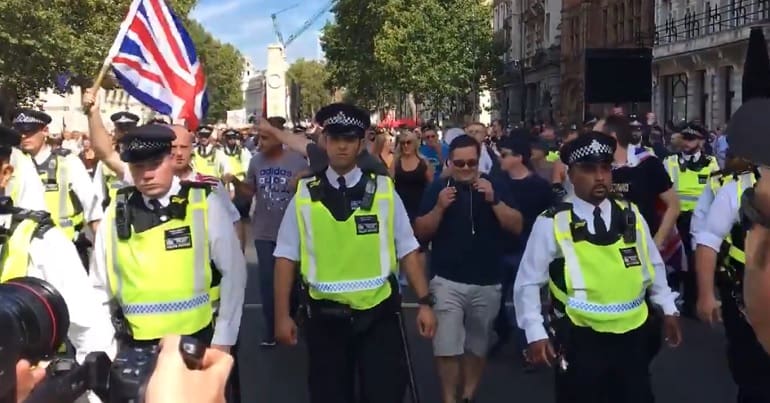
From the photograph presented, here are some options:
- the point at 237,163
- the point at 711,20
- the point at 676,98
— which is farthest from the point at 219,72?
the point at 237,163

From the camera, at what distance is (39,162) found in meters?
8.27

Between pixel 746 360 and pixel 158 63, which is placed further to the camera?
pixel 158 63

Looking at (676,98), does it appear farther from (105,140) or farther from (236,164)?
(105,140)

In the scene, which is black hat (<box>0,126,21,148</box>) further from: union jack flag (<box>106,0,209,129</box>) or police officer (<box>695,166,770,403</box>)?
union jack flag (<box>106,0,209,129</box>)

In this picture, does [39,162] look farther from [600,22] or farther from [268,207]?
[600,22]

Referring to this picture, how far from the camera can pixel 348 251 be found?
17.7 ft

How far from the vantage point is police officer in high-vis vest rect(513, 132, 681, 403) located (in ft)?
16.8

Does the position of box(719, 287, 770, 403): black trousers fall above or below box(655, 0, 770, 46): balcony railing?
below

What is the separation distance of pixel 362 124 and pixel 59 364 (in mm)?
3518

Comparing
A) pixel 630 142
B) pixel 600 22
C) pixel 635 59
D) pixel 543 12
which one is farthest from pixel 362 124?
pixel 543 12

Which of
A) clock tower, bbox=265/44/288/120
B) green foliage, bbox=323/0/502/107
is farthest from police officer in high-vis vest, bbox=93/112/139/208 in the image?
green foliage, bbox=323/0/502/107

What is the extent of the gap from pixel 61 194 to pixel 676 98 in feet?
113


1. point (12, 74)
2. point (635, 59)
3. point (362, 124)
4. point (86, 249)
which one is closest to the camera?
point (362, 124)

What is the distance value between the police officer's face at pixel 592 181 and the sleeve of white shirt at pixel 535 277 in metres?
0.25
